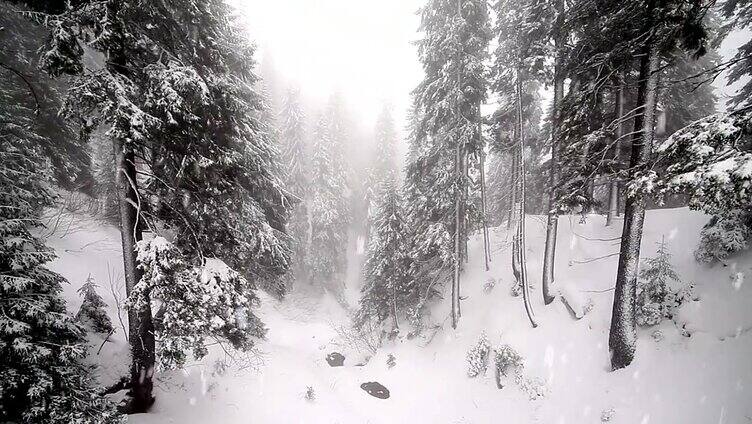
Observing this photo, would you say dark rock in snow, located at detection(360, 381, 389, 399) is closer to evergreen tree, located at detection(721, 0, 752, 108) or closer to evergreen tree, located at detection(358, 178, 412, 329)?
evergreen tree, located at detection(358, 178, 412, 329)

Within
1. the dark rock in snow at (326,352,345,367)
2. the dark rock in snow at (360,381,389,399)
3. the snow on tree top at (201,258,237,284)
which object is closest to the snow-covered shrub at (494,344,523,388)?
the dark rock in snow at (360,381,389,399)

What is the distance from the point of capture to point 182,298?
661 cm

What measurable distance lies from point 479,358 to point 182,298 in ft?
37.1

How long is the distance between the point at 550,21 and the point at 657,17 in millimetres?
6676

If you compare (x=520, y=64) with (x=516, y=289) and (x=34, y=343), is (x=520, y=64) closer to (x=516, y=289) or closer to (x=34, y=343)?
(x=516, y=289)

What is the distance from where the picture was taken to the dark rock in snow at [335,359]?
20.1 m

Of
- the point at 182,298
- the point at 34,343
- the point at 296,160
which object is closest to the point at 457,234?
the point at 182,298

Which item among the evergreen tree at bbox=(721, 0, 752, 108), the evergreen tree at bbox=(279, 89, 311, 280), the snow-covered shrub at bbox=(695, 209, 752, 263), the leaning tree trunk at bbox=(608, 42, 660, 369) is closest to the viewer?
the leaning tree trunk at bbox=(608, 42, 660, 369)

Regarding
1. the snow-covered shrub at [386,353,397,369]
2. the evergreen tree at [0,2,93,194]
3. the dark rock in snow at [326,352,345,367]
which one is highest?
the evergreen tree at [0,2,93,194]

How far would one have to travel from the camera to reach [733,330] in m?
7.49

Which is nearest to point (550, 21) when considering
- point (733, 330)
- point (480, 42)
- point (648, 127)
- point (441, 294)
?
point (480, 42)

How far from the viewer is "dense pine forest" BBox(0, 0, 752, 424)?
5.92 meters

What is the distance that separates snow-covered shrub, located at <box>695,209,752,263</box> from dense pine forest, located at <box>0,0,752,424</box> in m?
0.05

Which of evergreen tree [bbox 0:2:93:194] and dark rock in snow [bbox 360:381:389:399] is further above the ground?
evergreen tree [bbox 0:2:93:194]
